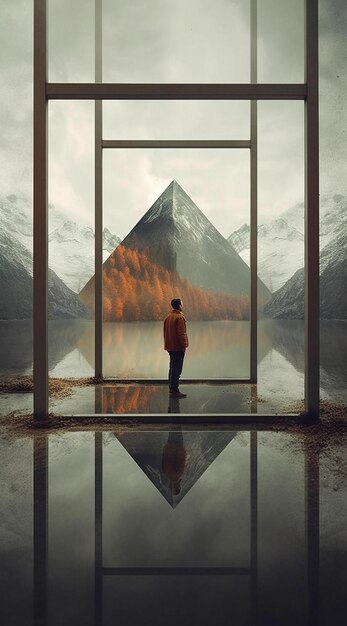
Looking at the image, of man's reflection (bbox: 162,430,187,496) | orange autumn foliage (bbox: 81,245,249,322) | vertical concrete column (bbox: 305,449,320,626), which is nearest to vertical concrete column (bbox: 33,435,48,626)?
man's reflection (bbox: 162,430,187,496)

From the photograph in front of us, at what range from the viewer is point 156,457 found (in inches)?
153

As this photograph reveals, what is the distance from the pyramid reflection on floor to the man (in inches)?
82.6

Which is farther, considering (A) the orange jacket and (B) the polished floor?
(A) the orange jacket

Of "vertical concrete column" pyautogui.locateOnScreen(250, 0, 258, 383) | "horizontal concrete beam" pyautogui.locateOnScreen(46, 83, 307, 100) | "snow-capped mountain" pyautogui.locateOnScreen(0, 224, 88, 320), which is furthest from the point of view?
"snow-capped mountain" pyautogui.locateOnScreen(0, 224, 88, 320)

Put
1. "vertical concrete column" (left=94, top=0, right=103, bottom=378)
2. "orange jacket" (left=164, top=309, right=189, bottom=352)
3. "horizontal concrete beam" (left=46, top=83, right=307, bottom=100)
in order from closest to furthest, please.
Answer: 1. "horizontal concrete beam" (left=46, top=83, right=307, bottom=100)
2. "orange jacket" (left=164, top=309, right=189, bottom=352)
3. "vertical concrete column" (left=94, top=0, right=103, bottom=378)

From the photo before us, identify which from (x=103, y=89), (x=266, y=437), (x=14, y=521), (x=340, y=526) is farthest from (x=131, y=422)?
(x=103, y=89)

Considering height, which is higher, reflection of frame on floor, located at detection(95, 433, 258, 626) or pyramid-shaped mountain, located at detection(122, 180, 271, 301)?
pyramid-shaped mountain, located at detection(122, 180, 271, 301)

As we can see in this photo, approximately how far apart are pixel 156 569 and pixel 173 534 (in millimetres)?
355

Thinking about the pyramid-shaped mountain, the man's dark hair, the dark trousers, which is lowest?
the dark trousers

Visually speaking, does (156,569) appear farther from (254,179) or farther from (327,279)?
(327,279)

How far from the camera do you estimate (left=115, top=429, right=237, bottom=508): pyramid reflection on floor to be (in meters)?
3.31

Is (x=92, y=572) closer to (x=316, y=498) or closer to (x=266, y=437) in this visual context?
(x=316, y=498)

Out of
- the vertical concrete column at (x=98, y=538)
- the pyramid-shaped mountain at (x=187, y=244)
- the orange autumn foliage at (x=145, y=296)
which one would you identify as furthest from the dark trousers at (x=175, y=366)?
the pyramid-shaped mountain at (x=187, y=244)

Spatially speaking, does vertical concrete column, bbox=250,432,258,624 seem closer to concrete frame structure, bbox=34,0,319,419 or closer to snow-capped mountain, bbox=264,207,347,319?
concrete frame structure, bbox=34,0,319,419
